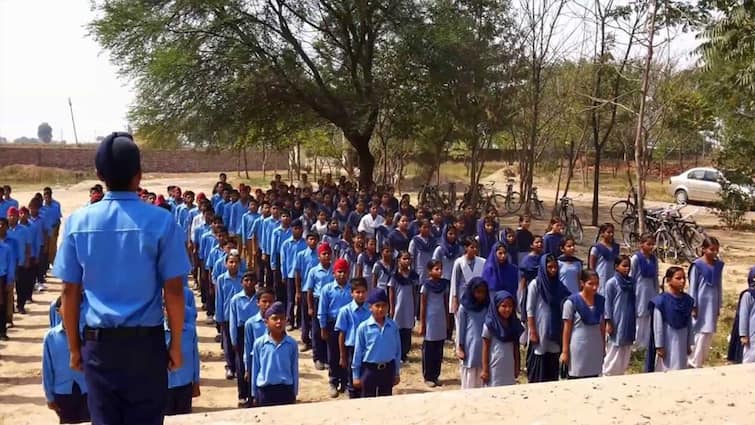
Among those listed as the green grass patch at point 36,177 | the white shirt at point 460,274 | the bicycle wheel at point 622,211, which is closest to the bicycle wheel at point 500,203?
the bicycle wheel at point 622,211

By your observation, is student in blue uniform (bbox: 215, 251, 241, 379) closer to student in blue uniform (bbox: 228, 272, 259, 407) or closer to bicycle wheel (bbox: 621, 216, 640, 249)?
student in blue uniform (bbox: 228, 272, 259, 407)

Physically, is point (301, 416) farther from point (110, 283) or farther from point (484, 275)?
point (484, 275)

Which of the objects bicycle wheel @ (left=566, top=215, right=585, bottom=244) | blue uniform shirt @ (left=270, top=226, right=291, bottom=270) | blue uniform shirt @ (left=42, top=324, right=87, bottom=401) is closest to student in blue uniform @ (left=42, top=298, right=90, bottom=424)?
blue uniform shirt @ (left=42, top=324, right=87, bottom=401)

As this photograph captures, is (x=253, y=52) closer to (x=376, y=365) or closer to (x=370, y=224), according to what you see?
(x=370, y=224)

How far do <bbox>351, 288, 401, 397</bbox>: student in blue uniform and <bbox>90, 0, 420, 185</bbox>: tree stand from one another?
434 inches

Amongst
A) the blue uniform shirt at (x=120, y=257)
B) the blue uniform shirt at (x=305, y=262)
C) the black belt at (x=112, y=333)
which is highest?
the blue uniform shirt at (x=120, y=257)

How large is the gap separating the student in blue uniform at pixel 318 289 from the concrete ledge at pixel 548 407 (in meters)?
2.70

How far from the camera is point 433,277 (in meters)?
6.98

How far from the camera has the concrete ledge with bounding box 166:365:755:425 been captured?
397 cm

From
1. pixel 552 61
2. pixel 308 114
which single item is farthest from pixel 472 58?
pixel 308 114

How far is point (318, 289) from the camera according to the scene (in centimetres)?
710

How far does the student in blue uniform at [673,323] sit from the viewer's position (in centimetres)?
583

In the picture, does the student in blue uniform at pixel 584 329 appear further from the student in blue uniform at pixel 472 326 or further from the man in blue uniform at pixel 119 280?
the man in blue uniform at pixel 119 280

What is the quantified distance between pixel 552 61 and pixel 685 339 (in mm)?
11774
